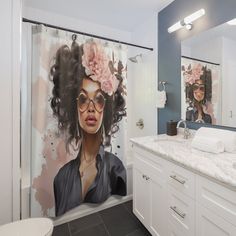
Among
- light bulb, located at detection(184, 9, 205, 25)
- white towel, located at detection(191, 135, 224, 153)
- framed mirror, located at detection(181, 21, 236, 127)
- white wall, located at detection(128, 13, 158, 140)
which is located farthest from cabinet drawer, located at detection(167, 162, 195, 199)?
light bulb, located at detection(184, 9, 205, 25)

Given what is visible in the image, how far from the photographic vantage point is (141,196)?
158 centimetres

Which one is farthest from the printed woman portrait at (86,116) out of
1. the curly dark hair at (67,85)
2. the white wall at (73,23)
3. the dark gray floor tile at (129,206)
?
the white wall at (73,23)

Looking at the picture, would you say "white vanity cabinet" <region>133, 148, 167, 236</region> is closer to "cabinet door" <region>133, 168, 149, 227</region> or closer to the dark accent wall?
"cabinet door" <region>133, 168, 149, 227</region>

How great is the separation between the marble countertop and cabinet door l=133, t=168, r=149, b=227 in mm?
319

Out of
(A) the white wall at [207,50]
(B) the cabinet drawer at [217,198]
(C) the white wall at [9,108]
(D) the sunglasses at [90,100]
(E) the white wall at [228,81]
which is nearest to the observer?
(B) the cabinet drawer at [217,198]

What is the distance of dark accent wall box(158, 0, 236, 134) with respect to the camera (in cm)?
153

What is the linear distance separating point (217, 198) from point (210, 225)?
171 millimetres

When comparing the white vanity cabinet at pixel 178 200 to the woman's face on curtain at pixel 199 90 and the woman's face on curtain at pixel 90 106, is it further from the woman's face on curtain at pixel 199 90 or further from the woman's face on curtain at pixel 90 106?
the woman's face on curtain at pixel 199 90

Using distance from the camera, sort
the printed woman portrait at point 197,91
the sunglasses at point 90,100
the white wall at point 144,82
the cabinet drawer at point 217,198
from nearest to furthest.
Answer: the cabinet drawer at point 217,198 → the printed woman portrait at point 197,91 → the sunglasses at point 90,100 → the white wall at point 144,82

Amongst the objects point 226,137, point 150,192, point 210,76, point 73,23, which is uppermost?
point 73,23

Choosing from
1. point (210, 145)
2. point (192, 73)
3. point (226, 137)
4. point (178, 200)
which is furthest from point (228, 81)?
point (178, 200)

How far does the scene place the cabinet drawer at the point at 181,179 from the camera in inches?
40.7

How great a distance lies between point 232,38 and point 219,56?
16 centimetres

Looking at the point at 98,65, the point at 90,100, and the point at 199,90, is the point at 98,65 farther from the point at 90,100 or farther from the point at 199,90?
the point at 199,90
